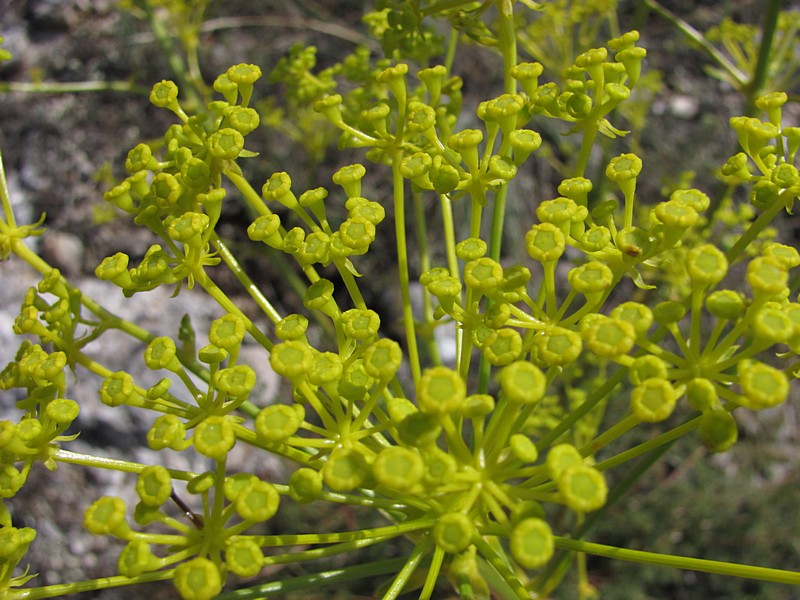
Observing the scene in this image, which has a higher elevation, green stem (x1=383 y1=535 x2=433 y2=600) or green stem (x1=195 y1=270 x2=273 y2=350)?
green stem (x1=195 y1=270 x2=273 y2=350)

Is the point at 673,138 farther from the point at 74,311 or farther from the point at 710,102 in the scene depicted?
the point at 74,311

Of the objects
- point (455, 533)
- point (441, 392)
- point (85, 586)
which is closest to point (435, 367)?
point (441, 392)

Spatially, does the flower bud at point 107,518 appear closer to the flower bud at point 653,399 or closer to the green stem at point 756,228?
the flower bud at point 653,399

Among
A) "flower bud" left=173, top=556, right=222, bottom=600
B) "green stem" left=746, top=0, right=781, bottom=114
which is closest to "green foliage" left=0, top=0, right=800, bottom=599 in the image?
"flower bud" left=173, top=556, right=222, bottom=600

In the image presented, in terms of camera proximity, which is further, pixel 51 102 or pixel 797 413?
pixel 51 102

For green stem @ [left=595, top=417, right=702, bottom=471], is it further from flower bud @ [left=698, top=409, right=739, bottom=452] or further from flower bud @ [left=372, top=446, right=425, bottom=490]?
flower bud @ [left=372, top=446, right=425, bottom=490]

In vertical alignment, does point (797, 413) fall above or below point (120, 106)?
below

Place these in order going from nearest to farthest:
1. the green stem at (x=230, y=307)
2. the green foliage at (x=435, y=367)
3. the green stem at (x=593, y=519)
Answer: the green foliage at (x=435, y=367) → the green stem at (x=230, y=307) → the green stem at (x=593, y=519)

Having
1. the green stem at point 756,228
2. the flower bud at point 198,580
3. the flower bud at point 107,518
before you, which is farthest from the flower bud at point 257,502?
the green stem at point 756,228

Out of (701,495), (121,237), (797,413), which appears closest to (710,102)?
(797,413)

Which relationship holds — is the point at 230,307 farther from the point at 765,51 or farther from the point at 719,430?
the point at 765,51

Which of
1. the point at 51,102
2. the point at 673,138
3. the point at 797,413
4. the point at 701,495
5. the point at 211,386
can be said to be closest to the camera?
the point at 211,386
